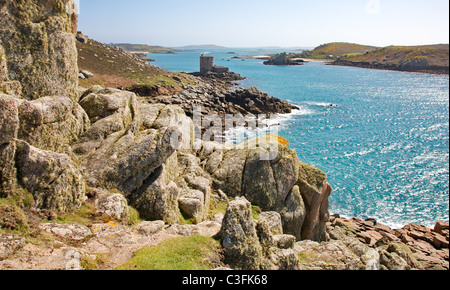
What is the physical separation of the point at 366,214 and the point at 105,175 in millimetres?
35245

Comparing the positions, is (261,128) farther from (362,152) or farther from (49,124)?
(49,124)

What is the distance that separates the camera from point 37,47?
65.6 feet

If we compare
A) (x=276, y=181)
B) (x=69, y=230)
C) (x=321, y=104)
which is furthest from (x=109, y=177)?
(x=321, y=104)

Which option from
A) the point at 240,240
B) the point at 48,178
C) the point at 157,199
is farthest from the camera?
the point at 157,199

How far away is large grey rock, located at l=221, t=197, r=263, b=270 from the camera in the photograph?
1407 cm

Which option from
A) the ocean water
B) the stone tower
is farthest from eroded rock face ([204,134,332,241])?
the stone tower

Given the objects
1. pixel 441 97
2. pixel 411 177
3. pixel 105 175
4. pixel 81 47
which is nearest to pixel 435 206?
pixel 411 177

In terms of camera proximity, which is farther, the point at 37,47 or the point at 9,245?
the point at 37,47

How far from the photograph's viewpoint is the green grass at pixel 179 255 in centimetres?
1219

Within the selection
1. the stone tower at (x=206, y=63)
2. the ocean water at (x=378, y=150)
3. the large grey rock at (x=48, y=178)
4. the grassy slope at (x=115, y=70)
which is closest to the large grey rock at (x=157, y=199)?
the large grey rock at (x=48, y=178)

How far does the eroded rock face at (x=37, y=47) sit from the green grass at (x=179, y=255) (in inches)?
545

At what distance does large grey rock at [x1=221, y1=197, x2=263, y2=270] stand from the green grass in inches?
25.0

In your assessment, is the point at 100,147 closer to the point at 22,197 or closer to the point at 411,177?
the point at 22,197

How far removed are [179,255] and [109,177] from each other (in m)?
8.56
